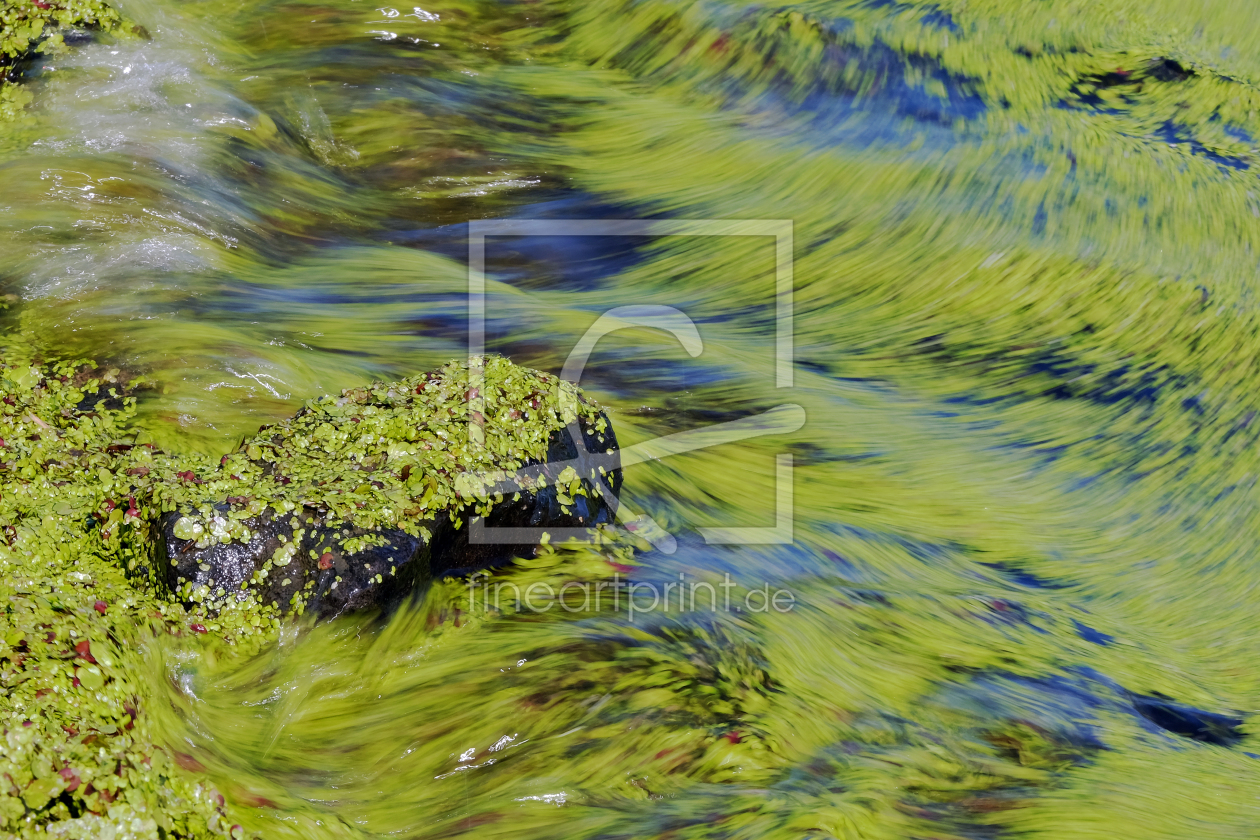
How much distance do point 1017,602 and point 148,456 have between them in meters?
2.98

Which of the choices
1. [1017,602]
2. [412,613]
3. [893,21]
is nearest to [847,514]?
[1017,602]

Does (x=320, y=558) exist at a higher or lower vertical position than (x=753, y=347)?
lower

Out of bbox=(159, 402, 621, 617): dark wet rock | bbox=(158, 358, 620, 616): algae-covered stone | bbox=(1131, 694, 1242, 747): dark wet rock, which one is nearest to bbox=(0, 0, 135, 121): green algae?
bbox=(158, 358, 620, 616): algae-covered stone

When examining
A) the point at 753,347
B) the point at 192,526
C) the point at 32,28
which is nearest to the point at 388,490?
the point at 192,526

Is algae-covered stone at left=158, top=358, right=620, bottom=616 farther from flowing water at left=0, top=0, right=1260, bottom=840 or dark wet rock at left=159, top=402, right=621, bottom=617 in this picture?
flowing water at left=0, top=0, right=1260, bottom=840

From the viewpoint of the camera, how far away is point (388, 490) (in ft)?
10.3

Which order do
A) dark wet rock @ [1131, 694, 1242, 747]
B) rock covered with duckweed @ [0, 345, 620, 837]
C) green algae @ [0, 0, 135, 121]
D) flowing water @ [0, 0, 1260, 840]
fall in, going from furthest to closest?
green algae @ [0, 0, 135, 121]
dark wet rock @ [1131, 694, 1242, 747]
flowing water @ [0, 0, 1260, 840]
rock covered with duckweed @ [0, 345, 620, 837]

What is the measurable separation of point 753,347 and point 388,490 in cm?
245

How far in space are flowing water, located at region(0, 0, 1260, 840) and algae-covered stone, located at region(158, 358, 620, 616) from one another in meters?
0.17

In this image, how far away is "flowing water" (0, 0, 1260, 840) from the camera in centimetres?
290

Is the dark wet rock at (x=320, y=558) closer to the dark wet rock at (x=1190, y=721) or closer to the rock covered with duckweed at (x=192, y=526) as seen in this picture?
the rock covered with duckweed at (x=192, y=526)

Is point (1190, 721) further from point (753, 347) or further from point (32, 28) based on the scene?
point (32, 28)

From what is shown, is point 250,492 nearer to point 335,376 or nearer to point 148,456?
point 148,456

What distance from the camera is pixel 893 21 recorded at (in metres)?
7.44
